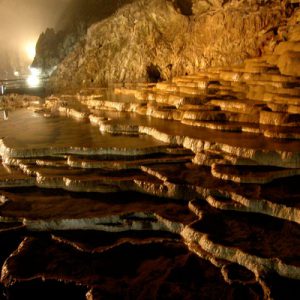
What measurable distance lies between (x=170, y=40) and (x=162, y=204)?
15007 millimetres

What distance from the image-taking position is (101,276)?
5777 mm

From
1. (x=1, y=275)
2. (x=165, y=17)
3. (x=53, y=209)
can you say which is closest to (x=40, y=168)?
(x=53, y=209)

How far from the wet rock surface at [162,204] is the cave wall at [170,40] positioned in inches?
176

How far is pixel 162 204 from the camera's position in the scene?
7477 millimetres

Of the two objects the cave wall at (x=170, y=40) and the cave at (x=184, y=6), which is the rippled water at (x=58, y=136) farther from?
the cave at (x=184, y=6)

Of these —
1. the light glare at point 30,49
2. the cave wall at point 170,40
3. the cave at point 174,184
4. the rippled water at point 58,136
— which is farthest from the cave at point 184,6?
the light glare at point 30,49

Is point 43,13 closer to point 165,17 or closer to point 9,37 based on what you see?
point 9,37

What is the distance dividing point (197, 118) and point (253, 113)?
5.07ft

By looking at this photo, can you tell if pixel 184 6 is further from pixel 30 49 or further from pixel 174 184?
pixel 30 49

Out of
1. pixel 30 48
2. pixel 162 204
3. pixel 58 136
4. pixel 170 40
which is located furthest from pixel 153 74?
pixel 30 48

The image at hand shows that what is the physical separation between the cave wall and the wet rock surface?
4.48m

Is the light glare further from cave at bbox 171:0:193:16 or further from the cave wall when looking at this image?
cave at bbox 171:0:193:16

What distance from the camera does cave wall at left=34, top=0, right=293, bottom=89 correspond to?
52.8 ft

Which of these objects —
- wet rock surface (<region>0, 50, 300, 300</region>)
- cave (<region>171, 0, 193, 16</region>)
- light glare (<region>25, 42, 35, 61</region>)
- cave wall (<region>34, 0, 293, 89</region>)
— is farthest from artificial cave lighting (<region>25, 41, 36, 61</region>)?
wet rock surface (<region>0, 50, 300, 300</region>)
